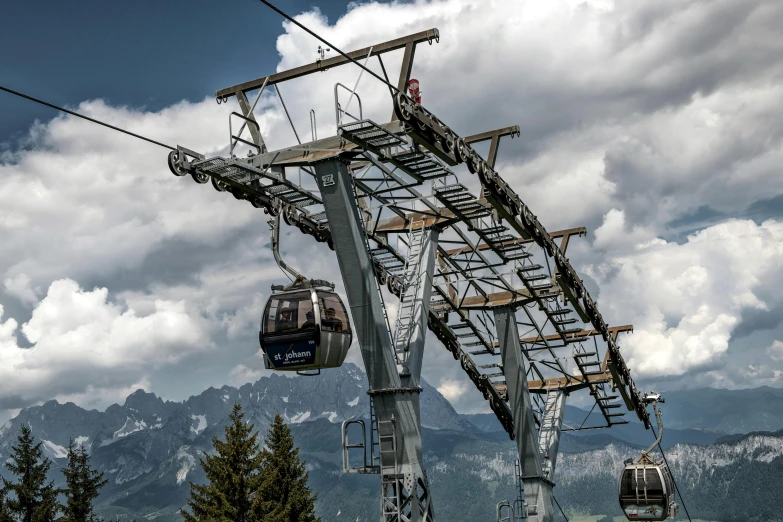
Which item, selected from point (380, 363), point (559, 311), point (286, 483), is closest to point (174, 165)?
point (380, 363)

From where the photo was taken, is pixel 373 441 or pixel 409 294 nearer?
pixel 373 441

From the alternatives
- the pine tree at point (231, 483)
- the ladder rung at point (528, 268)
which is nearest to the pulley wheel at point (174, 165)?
the ladder rung at point (528, 268)

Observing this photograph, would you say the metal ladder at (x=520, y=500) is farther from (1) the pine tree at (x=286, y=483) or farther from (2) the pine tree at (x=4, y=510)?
(2) the pine tree at (x=4, y=510)

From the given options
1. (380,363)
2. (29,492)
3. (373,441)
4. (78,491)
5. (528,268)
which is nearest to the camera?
(380,363)

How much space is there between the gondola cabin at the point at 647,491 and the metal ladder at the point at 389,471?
50.4ft

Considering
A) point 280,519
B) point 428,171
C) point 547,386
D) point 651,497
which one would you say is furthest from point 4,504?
point 428,171

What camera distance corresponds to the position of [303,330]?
59.5 ft

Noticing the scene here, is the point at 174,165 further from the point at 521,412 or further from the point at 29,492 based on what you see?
the point at 29,492

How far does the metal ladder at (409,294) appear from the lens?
22.2 m

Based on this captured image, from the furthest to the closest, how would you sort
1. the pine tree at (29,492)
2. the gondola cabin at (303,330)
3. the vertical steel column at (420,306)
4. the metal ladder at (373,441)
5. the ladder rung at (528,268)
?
1. the pine tree at (29,492)
2. the ladder rung at (528,268)
3. the vertical steel column at (420,306)
4. the metal ladder at (373,441)
5. the gondola cabin at (303,330)

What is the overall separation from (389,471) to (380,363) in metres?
2.52

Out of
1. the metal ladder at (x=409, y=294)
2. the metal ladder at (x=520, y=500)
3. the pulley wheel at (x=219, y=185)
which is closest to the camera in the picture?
the pulley wheel at (x=219, y=185)

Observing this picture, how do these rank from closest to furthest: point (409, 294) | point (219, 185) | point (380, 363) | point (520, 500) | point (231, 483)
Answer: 1. point (380, 363)
2. point (219, 185)
3. point (409, 294)
4. point (520, 500)
5. point (231, 483)

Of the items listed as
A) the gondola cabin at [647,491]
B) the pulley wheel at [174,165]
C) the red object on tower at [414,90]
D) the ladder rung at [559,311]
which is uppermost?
the red object on tower at [414,90]
